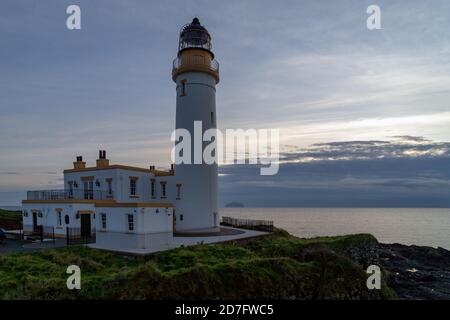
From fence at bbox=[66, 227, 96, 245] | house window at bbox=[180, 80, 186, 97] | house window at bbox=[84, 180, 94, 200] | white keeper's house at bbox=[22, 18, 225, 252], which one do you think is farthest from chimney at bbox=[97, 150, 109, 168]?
house window at bbox=[180, 80, 186, 97]

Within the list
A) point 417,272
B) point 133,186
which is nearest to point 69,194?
point 133,186

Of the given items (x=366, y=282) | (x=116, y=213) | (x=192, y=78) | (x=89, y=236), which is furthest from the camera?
(x=192, y=78)

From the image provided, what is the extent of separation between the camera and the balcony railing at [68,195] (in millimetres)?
24812

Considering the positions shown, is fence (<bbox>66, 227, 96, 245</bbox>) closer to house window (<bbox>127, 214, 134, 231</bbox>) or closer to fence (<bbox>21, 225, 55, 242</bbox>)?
fence (<bbox>21, 225, 55, 242</bbox>)

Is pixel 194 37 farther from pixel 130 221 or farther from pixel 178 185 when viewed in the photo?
pixel 130 221

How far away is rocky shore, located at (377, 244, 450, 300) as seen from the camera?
2048cm

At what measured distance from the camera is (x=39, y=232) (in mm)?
23062

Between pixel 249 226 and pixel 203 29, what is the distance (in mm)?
17937

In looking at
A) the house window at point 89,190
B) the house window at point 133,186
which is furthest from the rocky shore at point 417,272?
the house window at point 89,190

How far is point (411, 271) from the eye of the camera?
2614cm

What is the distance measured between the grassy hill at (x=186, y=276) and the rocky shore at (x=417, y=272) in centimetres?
737

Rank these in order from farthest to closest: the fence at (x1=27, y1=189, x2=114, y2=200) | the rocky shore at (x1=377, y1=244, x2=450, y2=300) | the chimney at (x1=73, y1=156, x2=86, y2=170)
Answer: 1. the chimney at (x1=73, y1=156, x2=86, y2=170)
2. the fence at (x1=27, y1=189, x2=114, y2=200)
3. the rocky shore at (x1=377, y1=244, x2=450, y2=300)
